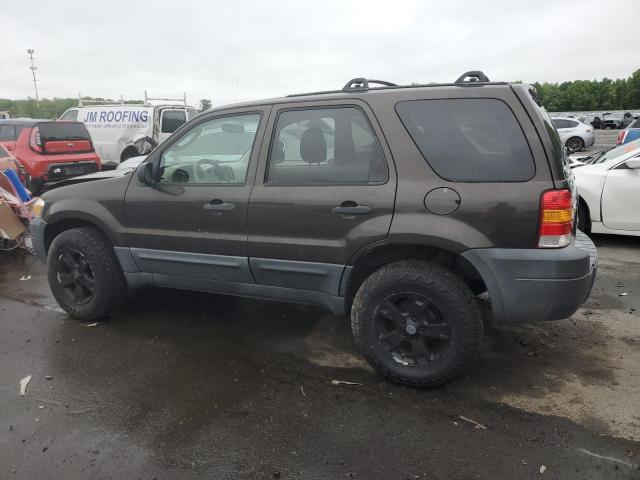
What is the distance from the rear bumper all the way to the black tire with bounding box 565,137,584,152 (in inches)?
760

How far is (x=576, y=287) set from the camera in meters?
2.72

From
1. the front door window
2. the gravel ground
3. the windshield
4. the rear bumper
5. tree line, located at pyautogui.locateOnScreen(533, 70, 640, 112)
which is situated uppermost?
tree line, located at pyautogui.locateOnScreen(533, 70, 640, 112)

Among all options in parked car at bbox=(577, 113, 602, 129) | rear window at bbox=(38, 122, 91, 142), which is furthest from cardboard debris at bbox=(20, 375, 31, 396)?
parked car at bbox=(577, 113, 602, 129)

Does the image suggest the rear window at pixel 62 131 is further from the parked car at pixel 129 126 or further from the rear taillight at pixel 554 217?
the rear taillight at pixel 554 217

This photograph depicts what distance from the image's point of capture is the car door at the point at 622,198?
5.98 metres

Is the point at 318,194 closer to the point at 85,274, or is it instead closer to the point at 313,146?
the point at 313,146

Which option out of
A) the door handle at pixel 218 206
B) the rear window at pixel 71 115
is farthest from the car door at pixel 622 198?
the rear window at pixel 71 115

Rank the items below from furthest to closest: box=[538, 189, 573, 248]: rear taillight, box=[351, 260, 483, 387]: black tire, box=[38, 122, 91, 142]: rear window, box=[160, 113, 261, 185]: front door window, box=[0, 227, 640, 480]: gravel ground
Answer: box=[38, 122, 91, 142]: rear window → box=[160, 113, 261, 185]: front door window → box=[351, 260, 483, 387]: black tire → box=[538, 189, 573, 248]: rear taillight → box=[0, 227, 640, 480]: gravel ground

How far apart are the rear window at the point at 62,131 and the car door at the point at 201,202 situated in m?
7.82

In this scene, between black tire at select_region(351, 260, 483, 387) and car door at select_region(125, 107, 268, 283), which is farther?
car door at select_region(125, 107, 268, 283)

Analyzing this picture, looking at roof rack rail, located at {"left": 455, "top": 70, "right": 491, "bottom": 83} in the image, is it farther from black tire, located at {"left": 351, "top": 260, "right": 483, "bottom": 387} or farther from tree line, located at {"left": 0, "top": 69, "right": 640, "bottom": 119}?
tree line, located at {"left": 0, "top": 69, "right": 640, "bottom": 119}

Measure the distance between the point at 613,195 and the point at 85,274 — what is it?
20.2ft

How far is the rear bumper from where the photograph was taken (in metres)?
Result: 2.68

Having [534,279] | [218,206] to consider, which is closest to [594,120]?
[534,279]
